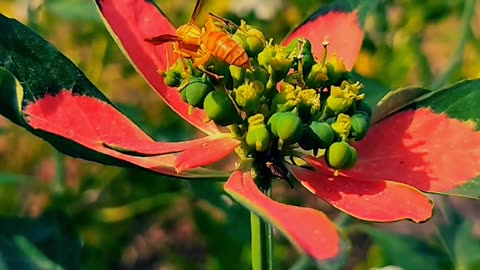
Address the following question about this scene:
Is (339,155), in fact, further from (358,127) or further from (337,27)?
(337,27)

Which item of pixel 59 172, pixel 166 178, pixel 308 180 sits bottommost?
pixel 166 178

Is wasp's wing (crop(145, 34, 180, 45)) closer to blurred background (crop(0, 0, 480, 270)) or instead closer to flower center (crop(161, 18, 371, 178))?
flower center (crop(161, 18, 371, 178))

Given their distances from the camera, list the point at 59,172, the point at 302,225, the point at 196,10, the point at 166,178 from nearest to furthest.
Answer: the point at 302,225 → the point at 196,10 → the point at 59,172 → the point at 166,178

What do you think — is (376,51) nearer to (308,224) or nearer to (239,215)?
(239,215)

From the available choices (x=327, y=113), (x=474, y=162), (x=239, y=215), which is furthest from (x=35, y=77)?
(x=239, y=215)

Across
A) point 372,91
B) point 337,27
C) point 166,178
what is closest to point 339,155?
point 337,27

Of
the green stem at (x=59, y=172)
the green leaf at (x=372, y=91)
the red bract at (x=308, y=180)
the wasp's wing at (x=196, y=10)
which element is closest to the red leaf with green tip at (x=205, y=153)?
the red bract at (x=308, y=180)
